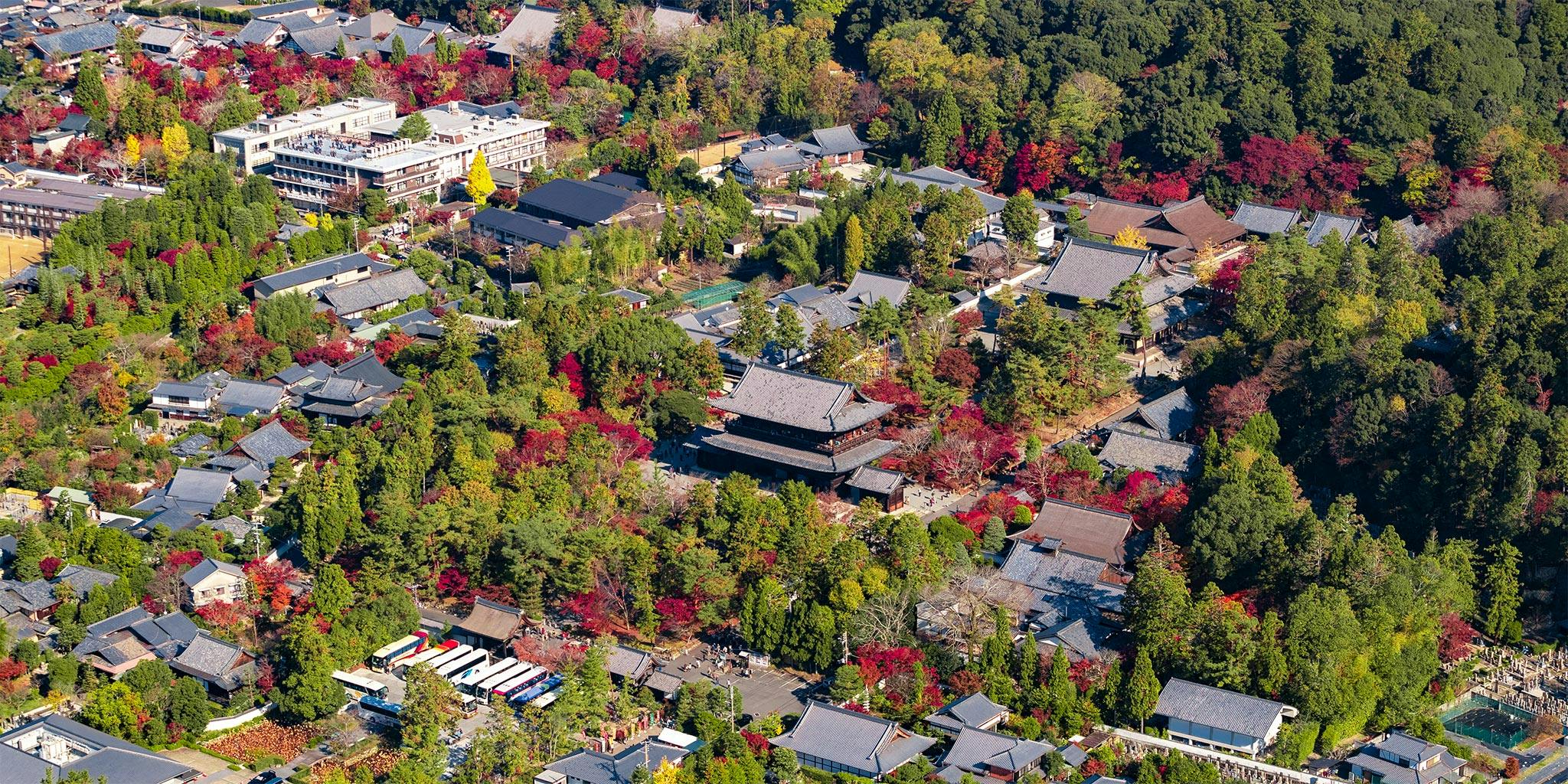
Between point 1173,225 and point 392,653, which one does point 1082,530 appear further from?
point 1173,225

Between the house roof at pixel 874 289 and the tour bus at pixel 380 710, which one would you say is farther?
the house roof at pixel 874 289

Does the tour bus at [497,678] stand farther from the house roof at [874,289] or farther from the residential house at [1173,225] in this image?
the residential house at [1173,225]

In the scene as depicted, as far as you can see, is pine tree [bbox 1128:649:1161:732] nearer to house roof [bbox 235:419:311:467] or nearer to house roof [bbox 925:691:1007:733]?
house roof [bbox 925:691:1007:733]

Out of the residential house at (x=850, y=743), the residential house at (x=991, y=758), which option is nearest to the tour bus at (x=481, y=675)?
the residential house at (x=850, y=743)

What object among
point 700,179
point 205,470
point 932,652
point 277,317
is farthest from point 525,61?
point 932,652

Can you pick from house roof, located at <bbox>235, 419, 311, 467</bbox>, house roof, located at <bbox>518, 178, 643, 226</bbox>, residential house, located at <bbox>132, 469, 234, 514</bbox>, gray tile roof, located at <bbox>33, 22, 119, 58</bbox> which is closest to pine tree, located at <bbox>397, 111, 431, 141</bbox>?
house roof, located at <bbox>518, 178, 643, 226</bbox>

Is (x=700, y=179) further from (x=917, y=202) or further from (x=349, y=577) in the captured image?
(x=349, y=577)

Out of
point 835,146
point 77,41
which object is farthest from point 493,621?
point 77,41
